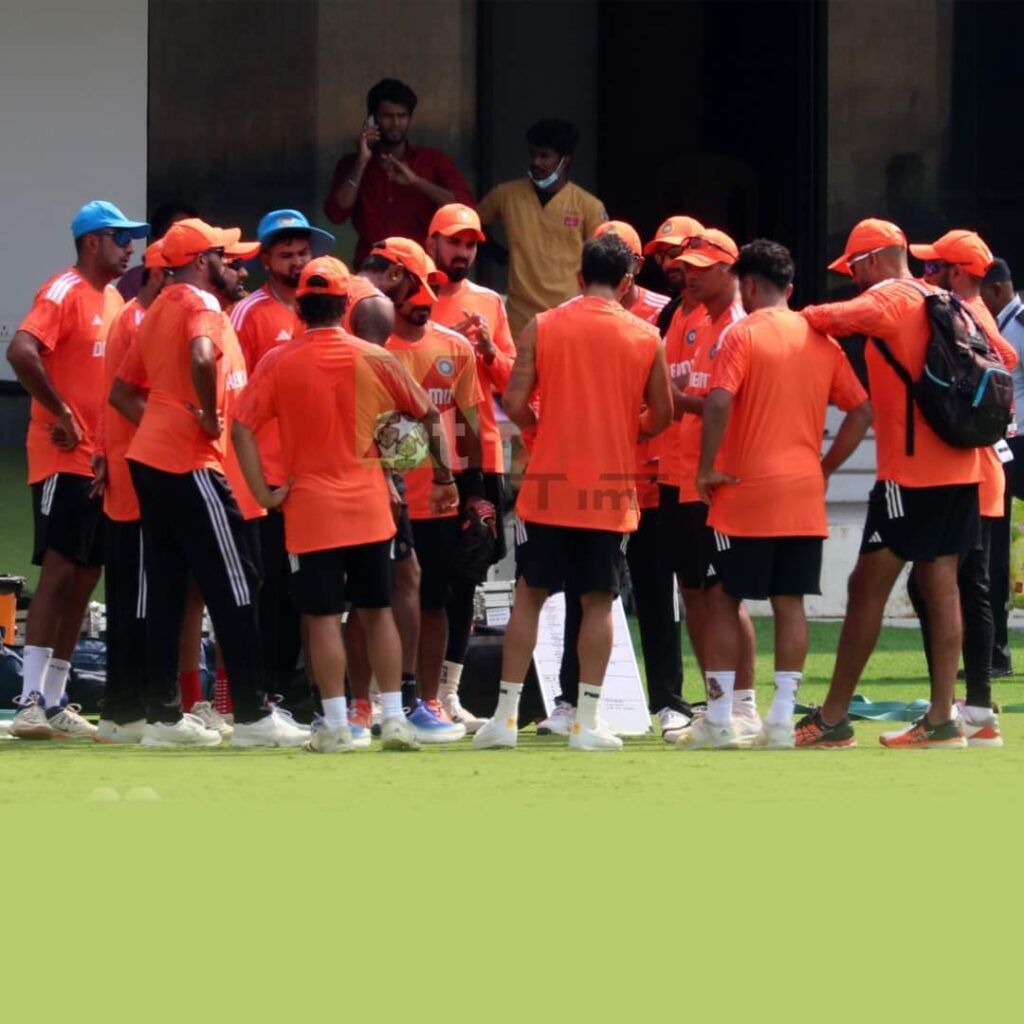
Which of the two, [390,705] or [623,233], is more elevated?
[623,233]

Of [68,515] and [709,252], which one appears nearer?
[709,252]

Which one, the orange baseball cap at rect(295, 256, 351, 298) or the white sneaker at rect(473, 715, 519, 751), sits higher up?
the orange baseball cap at rect(295, 256, 351, 298)

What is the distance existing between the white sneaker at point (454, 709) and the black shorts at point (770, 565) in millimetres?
1495

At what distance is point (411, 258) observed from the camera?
9.21 meters

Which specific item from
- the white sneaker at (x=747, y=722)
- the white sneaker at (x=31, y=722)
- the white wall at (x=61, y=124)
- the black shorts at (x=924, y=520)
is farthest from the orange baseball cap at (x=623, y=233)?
the white wall at (x=61, y=124)

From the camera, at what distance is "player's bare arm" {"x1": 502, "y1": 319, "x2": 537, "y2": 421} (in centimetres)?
877

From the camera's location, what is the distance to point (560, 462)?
873 cm

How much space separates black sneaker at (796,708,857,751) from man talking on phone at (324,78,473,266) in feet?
17.1

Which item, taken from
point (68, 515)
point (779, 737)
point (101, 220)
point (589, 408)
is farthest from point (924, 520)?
point (101, 220)

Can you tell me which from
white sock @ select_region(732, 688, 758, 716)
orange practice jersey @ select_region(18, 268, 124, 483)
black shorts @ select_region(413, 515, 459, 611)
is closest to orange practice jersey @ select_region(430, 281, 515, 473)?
black shorts @ select_region(413, 515, 459, 611)

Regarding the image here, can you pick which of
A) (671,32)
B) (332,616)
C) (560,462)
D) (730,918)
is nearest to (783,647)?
(560,462)

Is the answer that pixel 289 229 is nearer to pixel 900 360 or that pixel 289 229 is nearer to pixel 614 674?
pixel 614 674

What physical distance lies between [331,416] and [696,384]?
154 cm

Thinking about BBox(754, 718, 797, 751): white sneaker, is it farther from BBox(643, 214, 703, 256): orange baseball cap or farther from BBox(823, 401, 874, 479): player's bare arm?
BBox(643, 214, 703, 256): orange baseball cap
